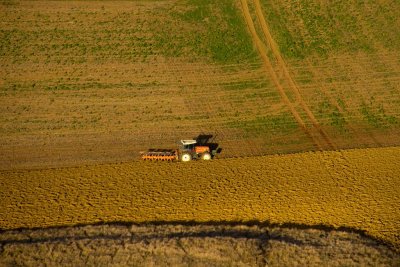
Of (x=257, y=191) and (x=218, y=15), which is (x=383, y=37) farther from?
(x=257, y=191)

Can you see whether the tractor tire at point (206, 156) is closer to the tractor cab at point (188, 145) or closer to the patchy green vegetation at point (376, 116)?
the tractor cab at point (188, 145)

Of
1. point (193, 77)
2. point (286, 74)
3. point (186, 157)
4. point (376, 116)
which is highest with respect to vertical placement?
point (286, 74)

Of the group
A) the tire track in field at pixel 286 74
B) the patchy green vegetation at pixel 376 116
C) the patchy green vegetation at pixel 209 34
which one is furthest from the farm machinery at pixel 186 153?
the patchy green vegetation at pixel 209 34

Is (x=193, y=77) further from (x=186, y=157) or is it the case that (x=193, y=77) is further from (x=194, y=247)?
(x=194, y=247)

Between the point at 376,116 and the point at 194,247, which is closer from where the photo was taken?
the point at 194,247

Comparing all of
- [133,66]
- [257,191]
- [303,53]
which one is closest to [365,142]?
[257,191]

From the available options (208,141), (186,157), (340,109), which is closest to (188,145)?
(186,157)
